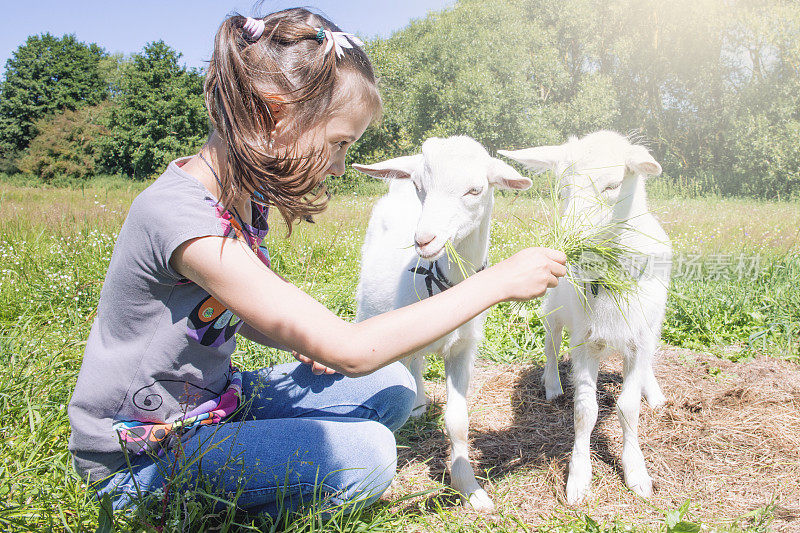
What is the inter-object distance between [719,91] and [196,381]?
23357 mm

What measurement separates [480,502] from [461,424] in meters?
0.35

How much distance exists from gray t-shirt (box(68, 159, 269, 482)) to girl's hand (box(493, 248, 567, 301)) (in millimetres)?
793

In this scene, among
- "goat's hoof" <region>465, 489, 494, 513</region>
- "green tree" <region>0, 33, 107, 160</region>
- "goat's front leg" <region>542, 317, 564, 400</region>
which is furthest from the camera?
"green tree" <region>0, 33, 107, 160</region>

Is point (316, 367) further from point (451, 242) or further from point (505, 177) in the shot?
point (505, 177)

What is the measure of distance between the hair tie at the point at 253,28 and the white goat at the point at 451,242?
90 centimetres

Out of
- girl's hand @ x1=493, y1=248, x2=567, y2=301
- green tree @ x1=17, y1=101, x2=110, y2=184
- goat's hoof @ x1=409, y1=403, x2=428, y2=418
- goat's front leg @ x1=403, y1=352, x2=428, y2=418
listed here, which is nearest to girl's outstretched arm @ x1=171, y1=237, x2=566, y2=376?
girl's hand @ x1=493, y1=248, x2=567, y2=301

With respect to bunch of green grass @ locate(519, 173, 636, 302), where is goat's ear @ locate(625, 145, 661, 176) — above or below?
above

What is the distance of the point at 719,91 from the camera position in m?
19.8

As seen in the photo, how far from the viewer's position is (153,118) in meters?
35.7

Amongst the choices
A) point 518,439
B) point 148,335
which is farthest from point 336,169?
point 518,439

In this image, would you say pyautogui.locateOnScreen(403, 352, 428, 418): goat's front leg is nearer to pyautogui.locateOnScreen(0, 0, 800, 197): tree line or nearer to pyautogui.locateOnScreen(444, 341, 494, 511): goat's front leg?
pyautogui.locateOnScreen(444, 341, 494, 511): goat's front leg

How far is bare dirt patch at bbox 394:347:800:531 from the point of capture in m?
2.34

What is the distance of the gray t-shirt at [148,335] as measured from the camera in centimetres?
147

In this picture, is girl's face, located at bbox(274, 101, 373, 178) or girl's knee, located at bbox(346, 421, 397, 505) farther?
girl's knee, located at bbox(346, 421, 397, 505)
